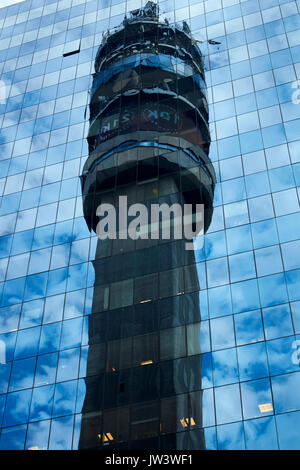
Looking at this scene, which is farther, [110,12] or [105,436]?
[110,12]

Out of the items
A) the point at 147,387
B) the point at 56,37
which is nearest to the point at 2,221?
the point at 147,387

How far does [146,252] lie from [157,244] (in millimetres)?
979

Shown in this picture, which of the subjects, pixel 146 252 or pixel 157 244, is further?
pixel 157 244

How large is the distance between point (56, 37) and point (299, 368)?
4652 centimetres

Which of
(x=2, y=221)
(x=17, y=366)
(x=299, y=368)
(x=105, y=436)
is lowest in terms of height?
(x=105, y=436)

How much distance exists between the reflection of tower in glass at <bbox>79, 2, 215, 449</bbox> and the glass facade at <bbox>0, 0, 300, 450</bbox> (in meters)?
0.11

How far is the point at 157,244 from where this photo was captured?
45344 millimetres

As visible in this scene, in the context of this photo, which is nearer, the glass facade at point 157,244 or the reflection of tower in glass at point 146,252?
the glass facade at point 157,244

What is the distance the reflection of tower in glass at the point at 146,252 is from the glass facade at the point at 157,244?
Result: 11 centimetres

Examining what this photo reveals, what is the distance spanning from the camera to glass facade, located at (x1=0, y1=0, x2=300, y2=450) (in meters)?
37.7

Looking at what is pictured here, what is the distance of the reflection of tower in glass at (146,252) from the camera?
3794cm

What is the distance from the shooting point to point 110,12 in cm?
6712

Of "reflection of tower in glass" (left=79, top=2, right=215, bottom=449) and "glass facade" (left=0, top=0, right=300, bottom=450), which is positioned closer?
"glass facade" (left=0, top=0, right=300, bottom=450)
